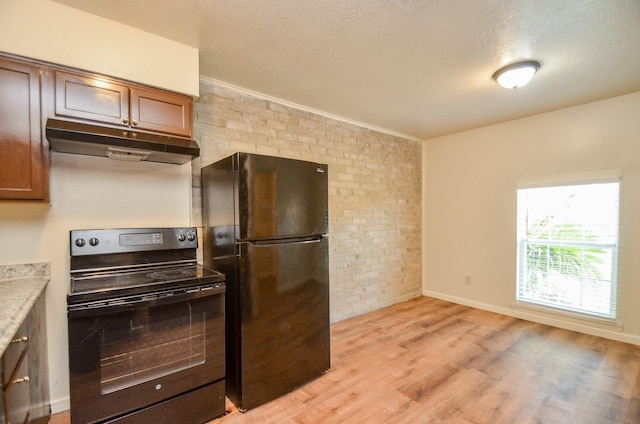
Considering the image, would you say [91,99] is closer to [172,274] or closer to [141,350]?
[172,274]

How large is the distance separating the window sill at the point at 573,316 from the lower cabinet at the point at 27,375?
441cm

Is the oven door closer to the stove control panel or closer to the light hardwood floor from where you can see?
the light hardwood floor

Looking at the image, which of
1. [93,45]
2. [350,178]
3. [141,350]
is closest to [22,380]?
[141,350]

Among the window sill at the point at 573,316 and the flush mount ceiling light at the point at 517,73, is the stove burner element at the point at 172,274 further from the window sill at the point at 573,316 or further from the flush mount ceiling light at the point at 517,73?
the window sill at the point at 573,316

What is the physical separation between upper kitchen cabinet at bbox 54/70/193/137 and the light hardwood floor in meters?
1.87

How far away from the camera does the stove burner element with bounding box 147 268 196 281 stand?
68.4 inches

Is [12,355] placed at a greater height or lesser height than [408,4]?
lesser

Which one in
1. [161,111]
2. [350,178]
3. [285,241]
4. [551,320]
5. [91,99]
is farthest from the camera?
[350,178]

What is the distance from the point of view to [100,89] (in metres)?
1.75

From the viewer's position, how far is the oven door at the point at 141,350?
1.42m

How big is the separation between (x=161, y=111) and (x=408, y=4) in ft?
5.47

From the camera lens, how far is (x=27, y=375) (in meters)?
1.33

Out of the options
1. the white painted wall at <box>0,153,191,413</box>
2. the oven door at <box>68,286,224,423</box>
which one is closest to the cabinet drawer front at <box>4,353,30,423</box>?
the oven door at <box>68,286,224,423</box>

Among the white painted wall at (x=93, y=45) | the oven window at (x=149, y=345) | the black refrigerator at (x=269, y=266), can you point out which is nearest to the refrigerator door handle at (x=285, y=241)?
the black refrigerator at (x=269, y=266)
